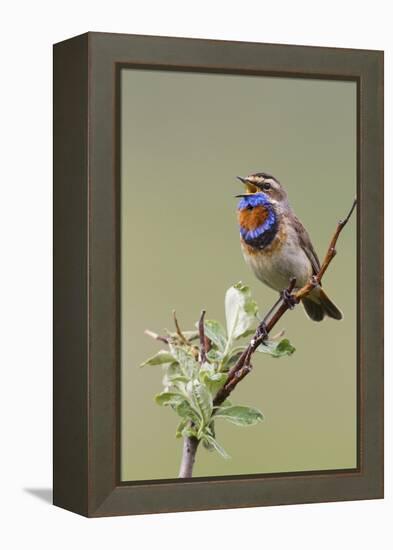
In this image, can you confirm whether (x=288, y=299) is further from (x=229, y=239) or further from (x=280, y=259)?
(x=229, y=239)

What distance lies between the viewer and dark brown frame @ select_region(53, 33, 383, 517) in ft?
16.1

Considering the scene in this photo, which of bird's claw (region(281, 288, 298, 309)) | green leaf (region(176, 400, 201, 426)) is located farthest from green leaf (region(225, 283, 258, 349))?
green leaf (region(176, 400, 201, 426))

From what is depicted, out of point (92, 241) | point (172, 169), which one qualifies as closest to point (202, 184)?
point (172, 169)

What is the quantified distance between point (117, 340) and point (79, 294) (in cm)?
18

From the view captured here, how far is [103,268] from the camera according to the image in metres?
4.92

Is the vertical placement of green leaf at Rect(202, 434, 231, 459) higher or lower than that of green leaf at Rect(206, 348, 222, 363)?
lower

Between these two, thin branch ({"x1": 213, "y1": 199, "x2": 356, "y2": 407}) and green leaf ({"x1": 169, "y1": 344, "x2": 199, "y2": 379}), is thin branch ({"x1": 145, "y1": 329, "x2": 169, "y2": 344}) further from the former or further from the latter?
thin branch ({"x1": 213, "y1": 199, "x2": 356, "y2": 407})

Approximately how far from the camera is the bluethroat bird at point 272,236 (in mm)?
5199

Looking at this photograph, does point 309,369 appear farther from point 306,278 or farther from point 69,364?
point 69,364

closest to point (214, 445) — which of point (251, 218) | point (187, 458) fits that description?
point (187, 458)

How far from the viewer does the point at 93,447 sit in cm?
490

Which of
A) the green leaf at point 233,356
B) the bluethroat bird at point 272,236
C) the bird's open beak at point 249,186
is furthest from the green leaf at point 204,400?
the bird's open beak at point 249,186

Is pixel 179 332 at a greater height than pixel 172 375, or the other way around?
pixel 179 332

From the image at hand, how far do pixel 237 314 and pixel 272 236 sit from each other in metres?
0.28
